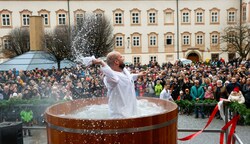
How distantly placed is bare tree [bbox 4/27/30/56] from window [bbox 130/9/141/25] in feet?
52.6

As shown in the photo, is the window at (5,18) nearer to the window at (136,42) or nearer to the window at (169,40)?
the window at (136,42)

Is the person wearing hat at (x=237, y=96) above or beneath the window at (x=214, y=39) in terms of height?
beneath

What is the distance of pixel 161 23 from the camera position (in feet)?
169

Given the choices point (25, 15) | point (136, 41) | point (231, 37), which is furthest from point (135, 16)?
point (25, 15)

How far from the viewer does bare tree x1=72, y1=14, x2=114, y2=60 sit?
36.2 metres

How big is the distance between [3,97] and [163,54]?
126 ft

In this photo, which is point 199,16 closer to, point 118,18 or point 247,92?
point 118,18

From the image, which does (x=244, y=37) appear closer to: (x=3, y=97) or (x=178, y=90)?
(x=178, y=90)

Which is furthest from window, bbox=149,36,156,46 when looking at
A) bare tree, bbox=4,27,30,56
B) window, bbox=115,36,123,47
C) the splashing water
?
the splashing water

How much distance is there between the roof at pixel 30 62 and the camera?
28034mm

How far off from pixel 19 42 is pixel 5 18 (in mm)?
8918

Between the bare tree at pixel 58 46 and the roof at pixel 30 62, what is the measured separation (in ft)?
3.07

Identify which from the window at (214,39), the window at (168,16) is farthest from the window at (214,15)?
the window at (168,16)

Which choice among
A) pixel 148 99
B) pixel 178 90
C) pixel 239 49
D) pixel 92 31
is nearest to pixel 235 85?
pixel 178 90
